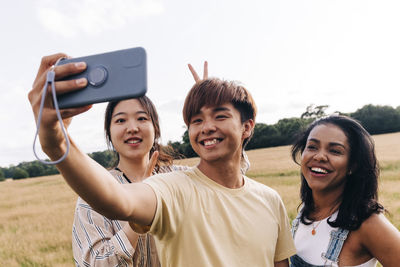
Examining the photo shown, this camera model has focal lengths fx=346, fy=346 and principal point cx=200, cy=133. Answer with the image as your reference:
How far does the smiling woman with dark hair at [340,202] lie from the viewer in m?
2.25

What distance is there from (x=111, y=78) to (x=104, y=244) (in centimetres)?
128

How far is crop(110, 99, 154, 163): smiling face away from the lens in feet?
8.36

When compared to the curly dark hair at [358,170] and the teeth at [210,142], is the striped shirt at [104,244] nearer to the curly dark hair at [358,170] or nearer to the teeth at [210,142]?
the teeth at [210,142]

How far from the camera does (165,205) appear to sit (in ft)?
5.01

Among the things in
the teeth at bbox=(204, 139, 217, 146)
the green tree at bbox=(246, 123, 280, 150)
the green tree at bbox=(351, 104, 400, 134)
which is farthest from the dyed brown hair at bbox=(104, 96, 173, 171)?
the green tree at bbox=(351, 104, 400, 134)

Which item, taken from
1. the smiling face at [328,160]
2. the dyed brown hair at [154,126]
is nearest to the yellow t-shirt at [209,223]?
the smiling face at [328,160]

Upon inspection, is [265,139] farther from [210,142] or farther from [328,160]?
[210,142]

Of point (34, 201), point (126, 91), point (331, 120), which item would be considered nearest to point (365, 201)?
point (331, 120)

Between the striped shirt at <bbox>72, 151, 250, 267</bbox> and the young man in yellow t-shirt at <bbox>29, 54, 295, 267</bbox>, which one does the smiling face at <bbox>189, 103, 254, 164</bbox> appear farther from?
the striped shirt at <bbox>72, 151, 250, 267</bbox>

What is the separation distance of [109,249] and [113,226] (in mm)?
195

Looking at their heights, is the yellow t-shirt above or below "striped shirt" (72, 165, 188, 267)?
above

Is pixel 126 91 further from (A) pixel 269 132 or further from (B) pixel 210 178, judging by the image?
(A) pixel 269 132

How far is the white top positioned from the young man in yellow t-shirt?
40 cm

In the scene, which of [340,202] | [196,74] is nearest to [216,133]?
[196,74]
